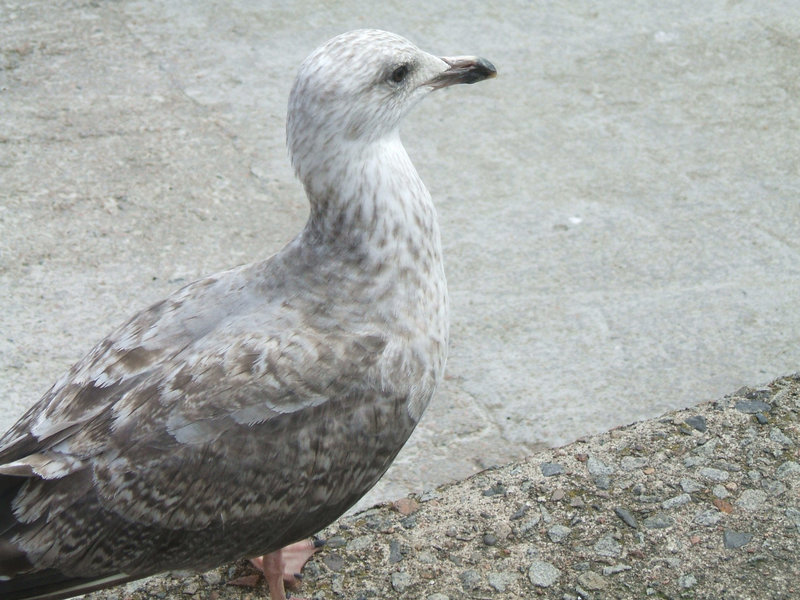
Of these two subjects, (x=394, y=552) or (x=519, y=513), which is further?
(x=519, y=513)

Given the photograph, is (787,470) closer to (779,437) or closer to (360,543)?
(779,437)

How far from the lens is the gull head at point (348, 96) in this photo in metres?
3.06

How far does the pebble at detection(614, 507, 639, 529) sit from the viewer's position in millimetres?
3650

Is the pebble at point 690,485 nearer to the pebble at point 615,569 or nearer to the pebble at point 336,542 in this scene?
the pebble at point 615,569

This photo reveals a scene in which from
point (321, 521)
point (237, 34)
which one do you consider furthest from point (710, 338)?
point (237, 34)

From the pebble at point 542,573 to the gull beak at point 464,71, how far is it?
1.52 metres

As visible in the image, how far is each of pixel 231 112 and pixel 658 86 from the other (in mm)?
2451

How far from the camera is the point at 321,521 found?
3209 mm

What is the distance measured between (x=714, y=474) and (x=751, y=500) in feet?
0.52

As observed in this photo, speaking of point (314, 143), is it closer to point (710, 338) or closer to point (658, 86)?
point (710, 338)

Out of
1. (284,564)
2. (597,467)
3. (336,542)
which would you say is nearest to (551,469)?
(597,467)

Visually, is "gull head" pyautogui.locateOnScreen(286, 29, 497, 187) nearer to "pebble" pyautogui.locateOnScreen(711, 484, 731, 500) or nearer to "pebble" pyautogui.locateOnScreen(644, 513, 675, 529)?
"pebble" pyautogui.locateOnScreen(644, 513, 675, 529)

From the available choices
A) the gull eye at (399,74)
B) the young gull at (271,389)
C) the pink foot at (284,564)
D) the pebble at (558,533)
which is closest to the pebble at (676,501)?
the pebble at (558,533)

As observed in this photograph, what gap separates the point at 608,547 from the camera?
3568 mm
